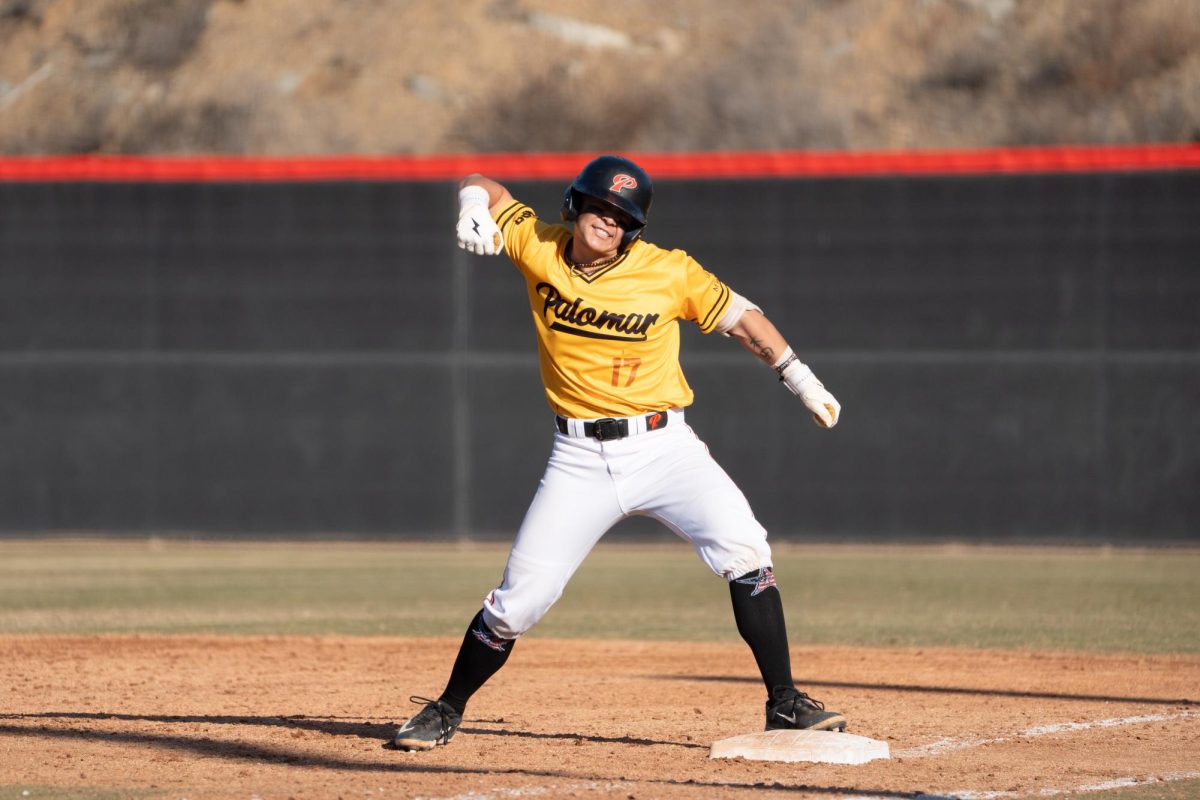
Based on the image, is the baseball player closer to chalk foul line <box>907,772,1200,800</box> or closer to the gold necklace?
the gold necklace

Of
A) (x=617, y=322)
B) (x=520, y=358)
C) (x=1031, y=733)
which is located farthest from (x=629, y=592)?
(x=617, y=322)

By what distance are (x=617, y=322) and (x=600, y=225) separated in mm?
321

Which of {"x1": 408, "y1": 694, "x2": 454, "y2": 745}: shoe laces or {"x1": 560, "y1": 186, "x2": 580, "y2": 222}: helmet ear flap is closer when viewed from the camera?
{"x1": 560, "y1": 186, "x2": 580, "y2": 222}: helmet ear flap

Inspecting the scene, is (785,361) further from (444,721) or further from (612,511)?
(444,721)

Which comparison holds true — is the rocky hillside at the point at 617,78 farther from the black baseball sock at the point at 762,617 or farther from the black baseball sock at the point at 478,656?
the black baseball sock at the point at 478,656

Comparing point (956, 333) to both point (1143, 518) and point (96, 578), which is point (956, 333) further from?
point (96, 578)

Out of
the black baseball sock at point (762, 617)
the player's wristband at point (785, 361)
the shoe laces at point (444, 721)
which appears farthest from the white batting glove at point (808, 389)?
the shoe laces at point (444, 721)

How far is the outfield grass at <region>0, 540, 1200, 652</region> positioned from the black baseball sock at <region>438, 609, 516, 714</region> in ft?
13.4

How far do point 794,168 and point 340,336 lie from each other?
176 inches

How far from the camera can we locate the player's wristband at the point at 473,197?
563 cm

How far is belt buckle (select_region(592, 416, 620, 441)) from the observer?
5.50m

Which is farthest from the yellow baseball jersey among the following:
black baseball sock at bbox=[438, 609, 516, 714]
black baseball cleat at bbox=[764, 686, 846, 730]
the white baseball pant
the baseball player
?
black baseball cleat at bbox=[764, 686, 846, 730]

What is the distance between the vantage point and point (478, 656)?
5.64m

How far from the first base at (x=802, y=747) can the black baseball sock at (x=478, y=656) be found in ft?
2.50
